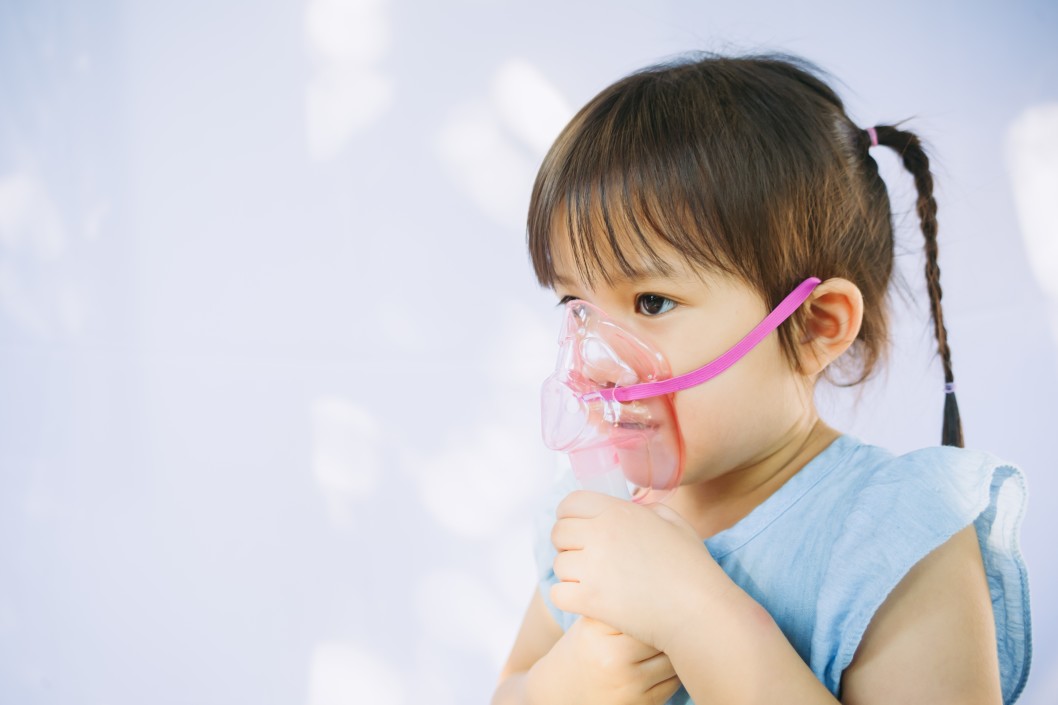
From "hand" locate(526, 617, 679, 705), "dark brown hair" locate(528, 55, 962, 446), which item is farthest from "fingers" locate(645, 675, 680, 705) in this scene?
"dark brown hair" locate(528, 55, 962, 446)

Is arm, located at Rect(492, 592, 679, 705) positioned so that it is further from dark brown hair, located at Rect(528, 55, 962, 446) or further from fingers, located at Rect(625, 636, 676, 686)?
dark brown hair, located at Rect(528, 55, 962, 446)

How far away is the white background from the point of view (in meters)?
1.59

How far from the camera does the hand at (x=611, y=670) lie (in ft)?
3.01

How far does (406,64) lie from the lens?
171 centimetres

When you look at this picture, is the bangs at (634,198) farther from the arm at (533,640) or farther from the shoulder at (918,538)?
the arm at (533,640)

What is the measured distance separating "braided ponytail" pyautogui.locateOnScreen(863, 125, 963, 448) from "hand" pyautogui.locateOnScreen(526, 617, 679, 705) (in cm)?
48

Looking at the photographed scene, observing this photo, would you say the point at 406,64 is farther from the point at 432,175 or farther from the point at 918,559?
the point at 918,559

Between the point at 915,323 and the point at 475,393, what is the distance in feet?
2.59

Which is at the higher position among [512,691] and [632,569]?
[632,569]

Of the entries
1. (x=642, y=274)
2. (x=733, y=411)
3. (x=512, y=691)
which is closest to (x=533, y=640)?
(x=512, y=691)

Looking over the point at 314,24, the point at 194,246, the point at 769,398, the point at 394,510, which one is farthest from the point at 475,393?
the point at 769,398

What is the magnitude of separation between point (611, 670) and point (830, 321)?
447mm

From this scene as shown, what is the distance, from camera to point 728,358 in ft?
3.26

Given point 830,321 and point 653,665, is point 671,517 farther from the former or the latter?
point 830,321
